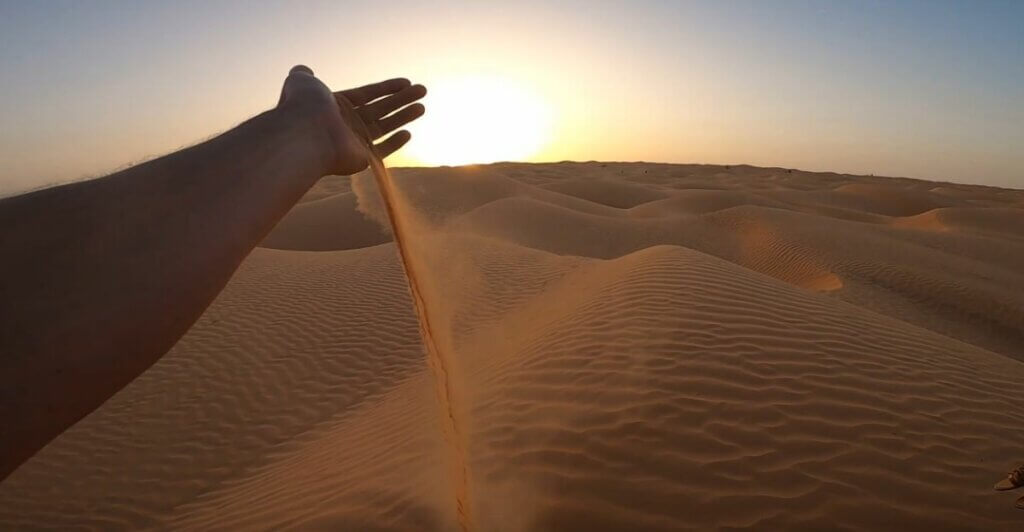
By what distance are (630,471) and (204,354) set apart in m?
7.37

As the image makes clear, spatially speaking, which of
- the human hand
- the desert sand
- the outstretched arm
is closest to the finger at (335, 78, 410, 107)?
the human hand

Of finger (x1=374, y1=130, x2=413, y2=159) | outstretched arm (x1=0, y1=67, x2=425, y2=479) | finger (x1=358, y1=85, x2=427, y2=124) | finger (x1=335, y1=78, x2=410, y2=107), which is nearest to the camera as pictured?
outstretched arm (x1=0, y1=67, x2=425, y2=479)

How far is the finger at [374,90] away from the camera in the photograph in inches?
116

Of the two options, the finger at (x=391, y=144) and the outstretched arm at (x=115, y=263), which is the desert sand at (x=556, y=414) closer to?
the finger at (x=391, y=144)

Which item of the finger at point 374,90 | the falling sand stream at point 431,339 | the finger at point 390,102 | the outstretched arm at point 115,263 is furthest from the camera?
the falling sand stream at point 431,339

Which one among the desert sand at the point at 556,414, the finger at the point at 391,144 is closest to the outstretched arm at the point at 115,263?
the finger at the point at 391,144

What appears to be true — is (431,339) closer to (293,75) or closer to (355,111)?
(355,111)

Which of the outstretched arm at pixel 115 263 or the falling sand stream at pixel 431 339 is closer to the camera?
the outstretched arm at pixel 115 263

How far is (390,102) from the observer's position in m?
3.12

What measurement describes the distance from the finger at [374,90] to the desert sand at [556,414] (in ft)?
5.38

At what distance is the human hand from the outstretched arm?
364 millimetres

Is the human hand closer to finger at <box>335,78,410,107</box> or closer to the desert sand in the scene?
finger at <box>335,78,410,107</box>

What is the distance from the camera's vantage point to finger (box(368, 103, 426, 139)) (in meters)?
3.17

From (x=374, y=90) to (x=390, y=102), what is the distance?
0.38 feet
